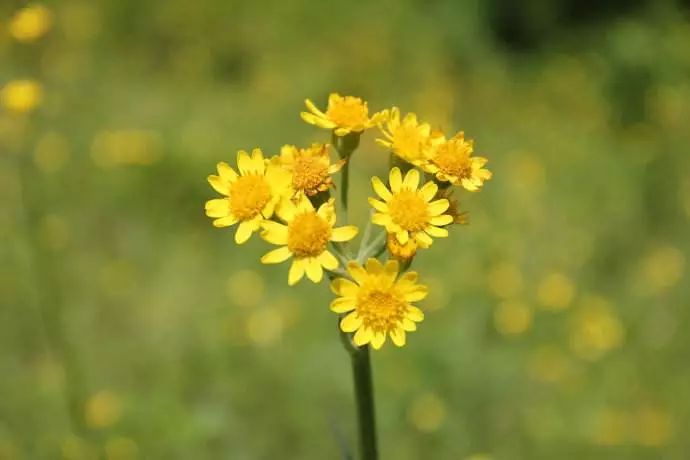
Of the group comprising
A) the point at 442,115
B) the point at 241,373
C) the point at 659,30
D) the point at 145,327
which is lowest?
the point at 241,373

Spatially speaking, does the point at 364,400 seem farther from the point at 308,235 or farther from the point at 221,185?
the point at 221,185

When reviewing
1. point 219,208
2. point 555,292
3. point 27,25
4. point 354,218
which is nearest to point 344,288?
point 219,208

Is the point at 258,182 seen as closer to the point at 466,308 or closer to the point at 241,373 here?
the point at 241,373

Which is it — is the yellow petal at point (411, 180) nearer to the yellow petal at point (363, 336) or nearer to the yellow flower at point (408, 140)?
the yellow flower at point (408, 140)

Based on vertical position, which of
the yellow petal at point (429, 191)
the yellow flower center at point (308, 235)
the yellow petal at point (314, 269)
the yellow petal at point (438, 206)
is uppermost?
the yellow petal at point (429, 191)

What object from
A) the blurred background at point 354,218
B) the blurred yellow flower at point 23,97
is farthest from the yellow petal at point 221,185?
the blurred yellow flower at point 23,97

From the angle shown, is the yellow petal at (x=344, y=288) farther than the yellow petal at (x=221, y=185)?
No

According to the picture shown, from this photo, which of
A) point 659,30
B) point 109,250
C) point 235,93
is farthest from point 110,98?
point 659,30
